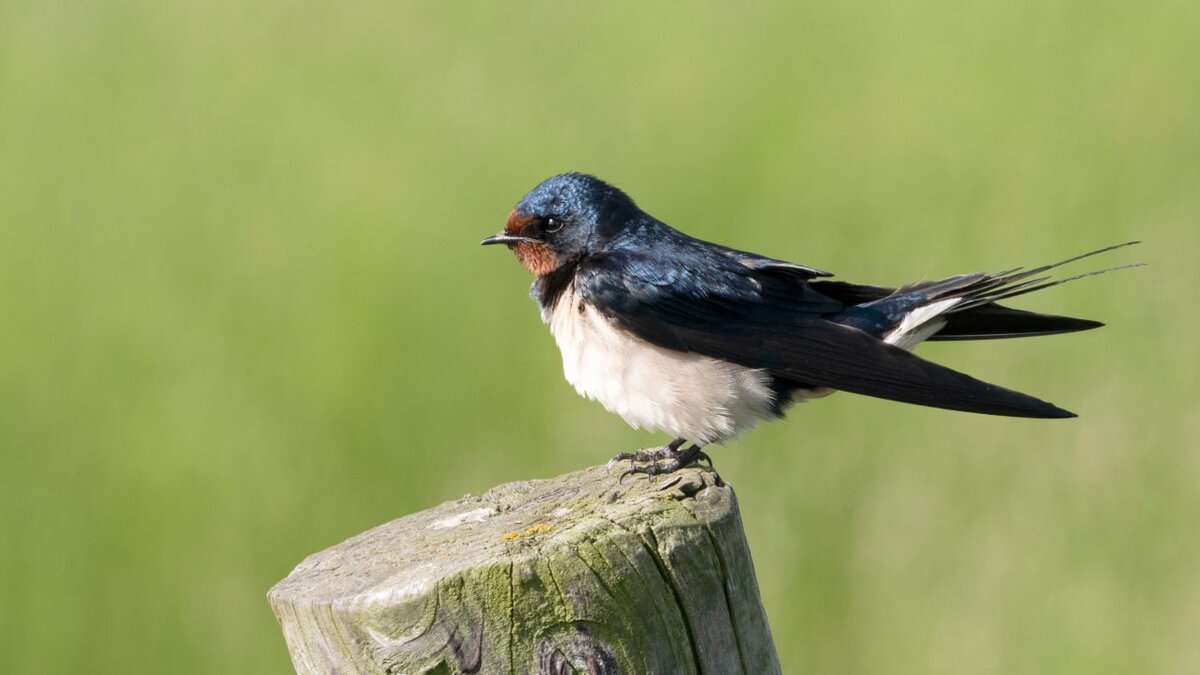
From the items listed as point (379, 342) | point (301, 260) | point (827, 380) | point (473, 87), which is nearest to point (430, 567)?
point (827, 380)

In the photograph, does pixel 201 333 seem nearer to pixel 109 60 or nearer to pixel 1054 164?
pixel 109 60

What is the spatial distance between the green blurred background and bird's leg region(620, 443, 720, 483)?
1352mm

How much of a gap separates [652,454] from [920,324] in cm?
67

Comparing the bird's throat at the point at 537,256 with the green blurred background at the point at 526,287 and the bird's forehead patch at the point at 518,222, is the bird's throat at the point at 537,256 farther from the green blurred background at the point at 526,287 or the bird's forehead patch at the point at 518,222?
the green blurred background at the point at 526,287

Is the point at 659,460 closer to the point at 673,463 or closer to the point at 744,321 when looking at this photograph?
the point at 673,463

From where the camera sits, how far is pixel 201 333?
5129mm

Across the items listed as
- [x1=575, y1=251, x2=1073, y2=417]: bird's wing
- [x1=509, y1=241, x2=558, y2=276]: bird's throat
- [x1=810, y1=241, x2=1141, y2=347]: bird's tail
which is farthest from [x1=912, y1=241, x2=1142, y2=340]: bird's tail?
[x1=509, y1=241, x2=558, y2=276]: bird's throat

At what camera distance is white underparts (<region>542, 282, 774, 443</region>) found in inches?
125

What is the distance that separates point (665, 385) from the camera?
3.21m

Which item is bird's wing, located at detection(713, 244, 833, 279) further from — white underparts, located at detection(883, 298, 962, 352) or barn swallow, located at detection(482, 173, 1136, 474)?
white underparts, located at detection(883, 298, 962, 352)

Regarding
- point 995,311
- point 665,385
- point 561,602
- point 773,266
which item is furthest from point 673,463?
point 561,602

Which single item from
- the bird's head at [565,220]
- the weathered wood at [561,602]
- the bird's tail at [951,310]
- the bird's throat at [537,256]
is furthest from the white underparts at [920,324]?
the weathered wood at [561,602]

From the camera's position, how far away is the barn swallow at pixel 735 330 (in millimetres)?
3141

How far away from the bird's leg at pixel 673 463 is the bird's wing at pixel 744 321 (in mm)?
218
